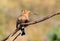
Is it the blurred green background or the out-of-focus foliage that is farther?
the blurred green background

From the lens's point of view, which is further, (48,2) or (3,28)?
(48,2)

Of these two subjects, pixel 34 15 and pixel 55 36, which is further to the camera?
pixel 34 15

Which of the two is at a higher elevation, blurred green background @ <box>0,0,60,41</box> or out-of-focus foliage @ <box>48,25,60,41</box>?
out-of-focus foliage @ <box>48,25,60,41</box>

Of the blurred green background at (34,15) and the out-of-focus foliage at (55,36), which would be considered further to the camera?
the blurred green background at (34,15)

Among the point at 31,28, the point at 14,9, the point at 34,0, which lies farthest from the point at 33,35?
the point at 34,0

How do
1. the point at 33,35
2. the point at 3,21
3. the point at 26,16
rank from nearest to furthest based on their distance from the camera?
the point at 26,16, the point at 33,35, the point at 3,21

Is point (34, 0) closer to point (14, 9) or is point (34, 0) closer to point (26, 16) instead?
point (14, 9)

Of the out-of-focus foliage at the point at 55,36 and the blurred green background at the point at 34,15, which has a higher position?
the out-of-focus foliage at the point at 55,36

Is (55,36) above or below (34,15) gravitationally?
above
